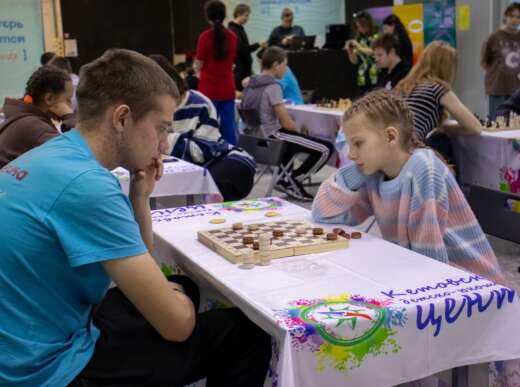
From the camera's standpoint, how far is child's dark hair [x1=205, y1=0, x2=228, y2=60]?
6234 millimetres

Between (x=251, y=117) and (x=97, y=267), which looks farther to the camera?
(x=251, y=117)

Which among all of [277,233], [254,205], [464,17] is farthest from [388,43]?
[464,17]

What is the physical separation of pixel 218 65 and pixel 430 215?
15.7 feet

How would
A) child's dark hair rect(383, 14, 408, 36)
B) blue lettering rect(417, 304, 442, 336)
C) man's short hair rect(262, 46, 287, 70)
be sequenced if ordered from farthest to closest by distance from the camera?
child's dark hair rect(383, 14, 408, 36), man's short hair rect(262, 46, 287, 70), blue lettering rect(417, 304, 442, 336)

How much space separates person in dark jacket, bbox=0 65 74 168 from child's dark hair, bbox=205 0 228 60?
2.92m

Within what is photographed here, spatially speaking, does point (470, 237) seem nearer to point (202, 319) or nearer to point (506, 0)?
point (202, 319)

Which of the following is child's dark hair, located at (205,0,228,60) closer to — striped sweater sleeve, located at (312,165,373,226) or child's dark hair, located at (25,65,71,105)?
child's dark hair, located at (25,65,71,105)

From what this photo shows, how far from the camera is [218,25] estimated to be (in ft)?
20.8

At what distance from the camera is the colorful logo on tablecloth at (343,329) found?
1350 mm

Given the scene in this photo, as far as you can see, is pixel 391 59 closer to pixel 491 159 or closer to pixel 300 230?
pixel 491 159

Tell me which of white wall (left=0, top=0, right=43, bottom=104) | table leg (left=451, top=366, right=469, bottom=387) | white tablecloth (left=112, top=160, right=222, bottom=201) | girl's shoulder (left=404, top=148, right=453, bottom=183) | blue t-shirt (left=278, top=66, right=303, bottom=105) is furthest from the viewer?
white wall (left=0, top=0, right=43, bottom=104)

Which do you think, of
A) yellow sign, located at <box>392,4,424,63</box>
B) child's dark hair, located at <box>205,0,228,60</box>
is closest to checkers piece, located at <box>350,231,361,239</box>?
child's dark hair, located at <box>205,0,228,60</box>

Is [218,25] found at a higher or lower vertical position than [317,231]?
higher

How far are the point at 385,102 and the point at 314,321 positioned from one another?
3.12 ft
